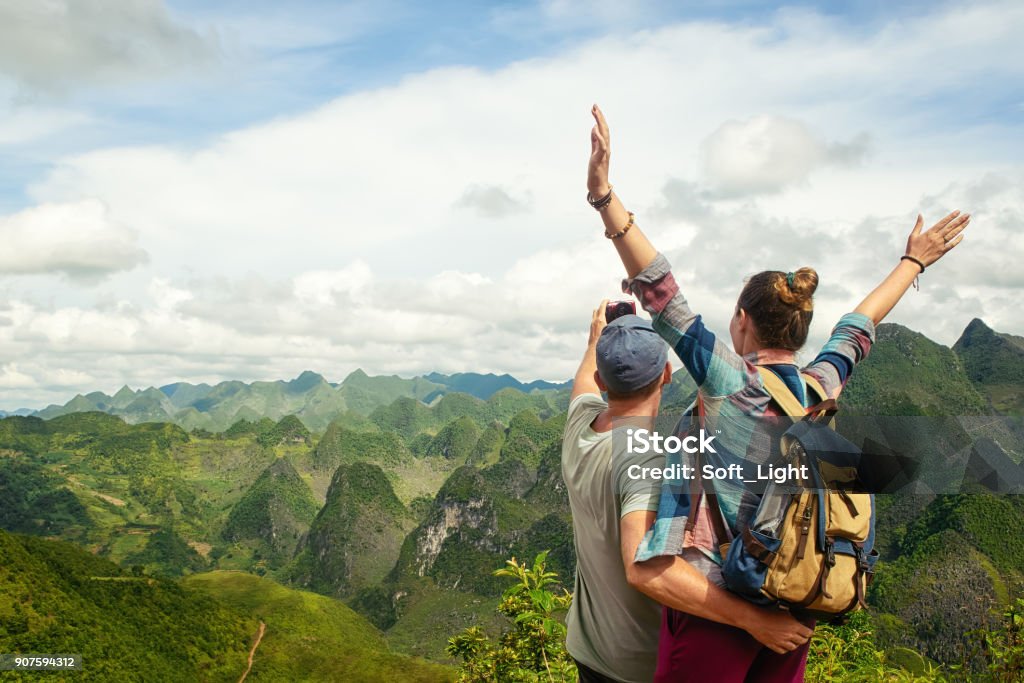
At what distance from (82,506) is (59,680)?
11496cm

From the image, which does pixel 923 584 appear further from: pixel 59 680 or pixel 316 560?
pixel 316 560

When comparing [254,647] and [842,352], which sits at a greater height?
[842,352]

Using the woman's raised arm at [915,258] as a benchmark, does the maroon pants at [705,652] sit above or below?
below

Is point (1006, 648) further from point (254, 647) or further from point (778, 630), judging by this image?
point (254, 647)

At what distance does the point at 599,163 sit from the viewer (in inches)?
95.0

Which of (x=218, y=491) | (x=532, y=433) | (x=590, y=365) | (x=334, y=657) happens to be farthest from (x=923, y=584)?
(x=218, y=491)

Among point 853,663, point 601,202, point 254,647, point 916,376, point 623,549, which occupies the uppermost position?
point 601,202

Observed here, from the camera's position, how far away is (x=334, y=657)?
2279 inches

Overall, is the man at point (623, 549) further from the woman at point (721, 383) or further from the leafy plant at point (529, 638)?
the leafy plant at point (529, 638)

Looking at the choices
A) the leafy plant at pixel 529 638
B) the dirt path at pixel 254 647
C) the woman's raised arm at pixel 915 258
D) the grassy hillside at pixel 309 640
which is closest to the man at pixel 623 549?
the leafy plant at pixel 529 638

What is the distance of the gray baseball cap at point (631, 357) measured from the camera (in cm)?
217

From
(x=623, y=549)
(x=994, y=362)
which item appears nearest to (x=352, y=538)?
(x=994, y=362)

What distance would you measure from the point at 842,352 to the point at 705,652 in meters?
1.33

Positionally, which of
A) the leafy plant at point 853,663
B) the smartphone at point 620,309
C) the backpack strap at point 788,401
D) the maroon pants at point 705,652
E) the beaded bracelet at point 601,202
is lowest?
the leafy plant at point 853,663
